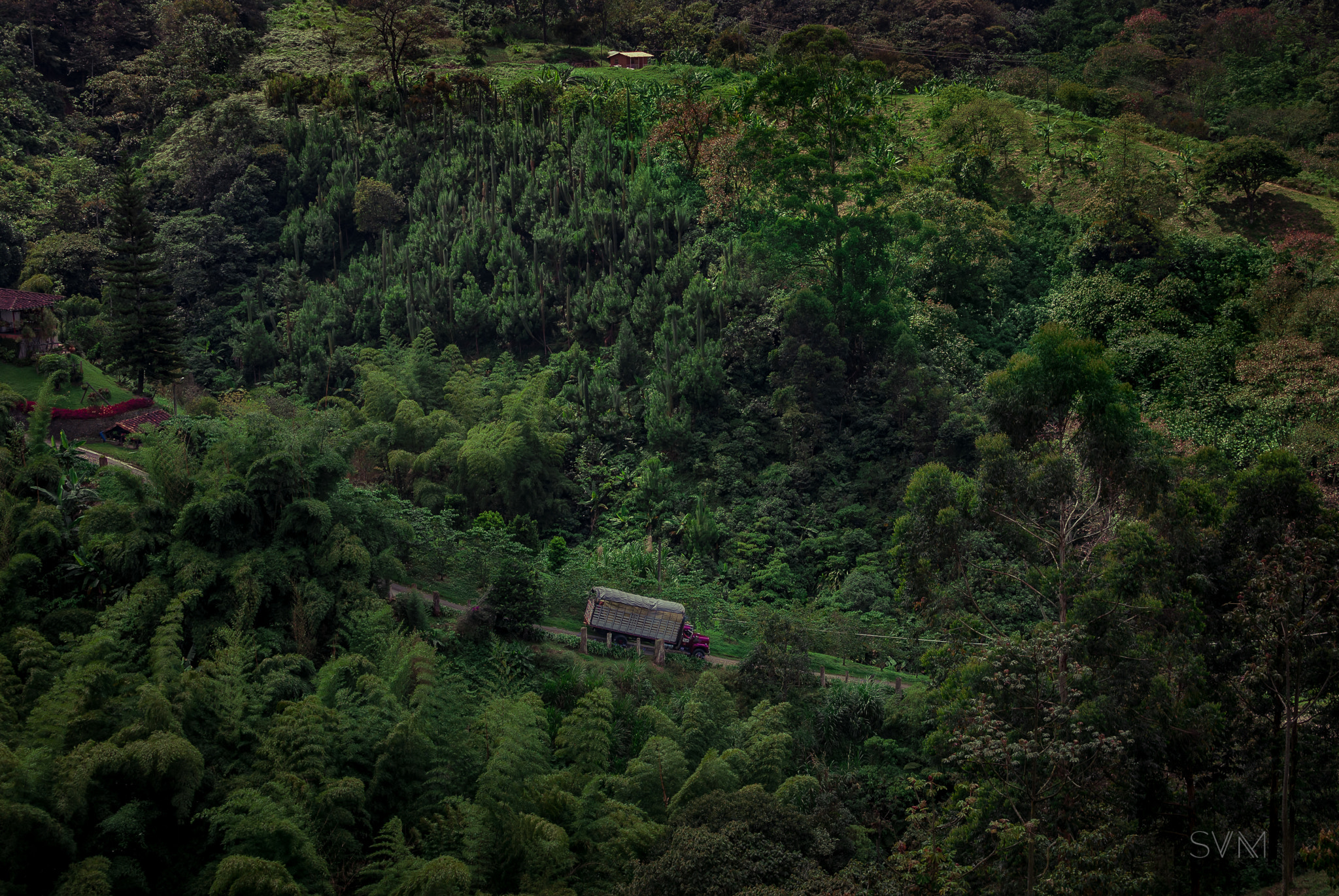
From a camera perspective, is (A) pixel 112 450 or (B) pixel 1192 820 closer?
(B) pixel 1192 820

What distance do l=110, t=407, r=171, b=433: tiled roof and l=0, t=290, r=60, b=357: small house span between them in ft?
13.4

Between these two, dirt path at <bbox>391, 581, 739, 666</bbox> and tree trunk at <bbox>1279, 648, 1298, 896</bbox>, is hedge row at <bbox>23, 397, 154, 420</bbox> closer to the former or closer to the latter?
dirt path at <bbox>391, 581, 739, 666</bbox>

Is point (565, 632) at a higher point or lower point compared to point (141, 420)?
lower

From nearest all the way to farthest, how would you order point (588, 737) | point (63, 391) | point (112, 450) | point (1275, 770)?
point (1275, 770) → point (588, 737) → point (112, 450) → point (63, 391)

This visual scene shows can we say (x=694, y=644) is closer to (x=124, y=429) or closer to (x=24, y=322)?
(x=124, y=429)

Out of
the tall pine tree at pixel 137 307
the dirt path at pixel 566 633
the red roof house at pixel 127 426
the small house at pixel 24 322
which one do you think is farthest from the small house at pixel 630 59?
the dirt path at pixel 566 633

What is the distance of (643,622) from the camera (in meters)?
18.8

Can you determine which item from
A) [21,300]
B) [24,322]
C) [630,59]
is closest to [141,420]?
[24,322]

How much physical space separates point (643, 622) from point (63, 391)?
15269 millimetres

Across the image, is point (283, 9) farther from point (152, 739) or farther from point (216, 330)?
A: point (152, 739)

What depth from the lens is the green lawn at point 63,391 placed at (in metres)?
23.4

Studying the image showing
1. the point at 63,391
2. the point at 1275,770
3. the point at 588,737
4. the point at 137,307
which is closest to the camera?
the point at 1275,770

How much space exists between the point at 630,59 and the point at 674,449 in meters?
22.3

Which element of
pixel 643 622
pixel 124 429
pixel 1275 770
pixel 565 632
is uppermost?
pixel 1275 770
